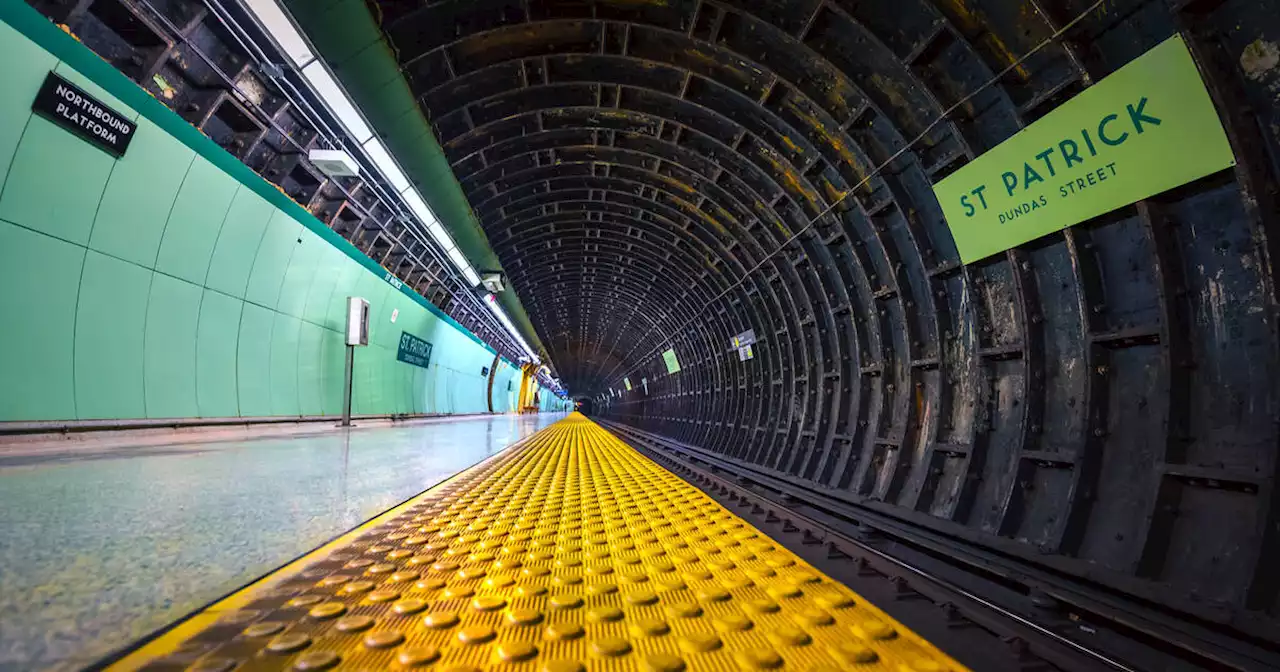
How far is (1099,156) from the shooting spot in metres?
4.28

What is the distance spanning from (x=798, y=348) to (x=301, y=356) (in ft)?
35.5

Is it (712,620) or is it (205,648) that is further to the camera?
(712,620)

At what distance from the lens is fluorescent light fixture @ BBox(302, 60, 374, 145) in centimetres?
589

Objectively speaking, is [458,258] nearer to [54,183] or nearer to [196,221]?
[196,221]

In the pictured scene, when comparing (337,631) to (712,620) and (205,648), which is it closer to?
(205,648)

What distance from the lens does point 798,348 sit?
1226 cm

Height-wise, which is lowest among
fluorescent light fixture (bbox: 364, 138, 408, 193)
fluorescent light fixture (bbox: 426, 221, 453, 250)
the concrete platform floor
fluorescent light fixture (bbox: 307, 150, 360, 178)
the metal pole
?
the concrete platform floor

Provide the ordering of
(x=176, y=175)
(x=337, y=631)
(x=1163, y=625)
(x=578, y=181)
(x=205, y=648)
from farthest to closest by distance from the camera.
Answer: (x=578, y=181), (x=176, y=175), (x=1163, y=625), (x=337, y=631), (x=205, y=648)

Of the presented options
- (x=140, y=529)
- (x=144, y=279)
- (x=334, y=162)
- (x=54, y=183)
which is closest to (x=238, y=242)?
(x=144, y=279)

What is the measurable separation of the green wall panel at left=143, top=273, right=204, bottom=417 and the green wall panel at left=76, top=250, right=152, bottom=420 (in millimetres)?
164

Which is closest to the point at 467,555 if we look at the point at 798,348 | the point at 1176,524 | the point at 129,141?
the point at 1176,524

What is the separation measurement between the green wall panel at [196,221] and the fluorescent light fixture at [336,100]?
238 centimetres

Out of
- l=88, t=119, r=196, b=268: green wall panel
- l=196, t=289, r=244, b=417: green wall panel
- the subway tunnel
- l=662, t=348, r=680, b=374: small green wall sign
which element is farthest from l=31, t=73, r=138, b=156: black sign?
l=662, t=348, r=680, b=374: small green wall sign

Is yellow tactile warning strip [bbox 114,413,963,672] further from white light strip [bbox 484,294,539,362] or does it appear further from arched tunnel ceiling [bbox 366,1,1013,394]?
white light strip [bbox 484,294,539,362]
